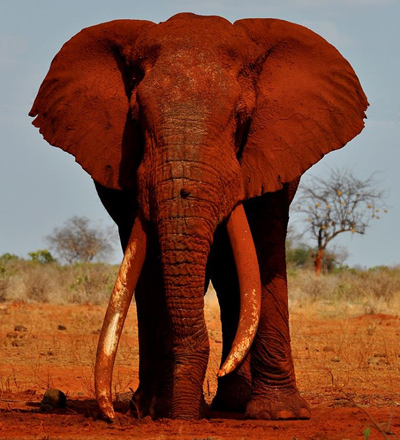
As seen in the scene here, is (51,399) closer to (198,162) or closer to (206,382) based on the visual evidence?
(198,162)

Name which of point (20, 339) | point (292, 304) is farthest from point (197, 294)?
point (292, 304)

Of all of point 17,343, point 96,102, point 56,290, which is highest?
point 96,102

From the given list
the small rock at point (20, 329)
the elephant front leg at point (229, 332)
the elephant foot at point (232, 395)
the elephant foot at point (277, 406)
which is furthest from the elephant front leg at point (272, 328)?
the small rock at point (20, 329)

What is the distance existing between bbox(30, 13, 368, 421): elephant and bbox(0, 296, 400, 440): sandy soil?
37 centimetres

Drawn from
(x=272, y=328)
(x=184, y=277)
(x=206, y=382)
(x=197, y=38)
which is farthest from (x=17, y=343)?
(x=184, y=277)

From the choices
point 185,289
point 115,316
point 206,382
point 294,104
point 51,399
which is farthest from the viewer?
point 206,382

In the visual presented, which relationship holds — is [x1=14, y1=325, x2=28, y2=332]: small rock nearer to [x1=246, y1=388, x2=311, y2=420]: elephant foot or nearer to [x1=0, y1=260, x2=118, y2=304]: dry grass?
[x1=0, y1=260, x2=118, y2=304]: dry grass

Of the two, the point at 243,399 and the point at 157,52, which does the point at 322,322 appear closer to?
the point at 243,399

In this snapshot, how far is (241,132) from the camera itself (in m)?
6.63

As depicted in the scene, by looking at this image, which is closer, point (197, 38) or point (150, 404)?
point (197, 38)

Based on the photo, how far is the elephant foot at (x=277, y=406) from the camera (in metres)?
7.06

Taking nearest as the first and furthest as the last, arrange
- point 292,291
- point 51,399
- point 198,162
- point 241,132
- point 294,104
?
1. point 198,162
2. point 241,132
3. point 294,104
4. point 51,399
5. point 292,291

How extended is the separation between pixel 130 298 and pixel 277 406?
1.66 metres

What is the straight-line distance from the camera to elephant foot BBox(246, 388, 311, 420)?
7062 millimetres
